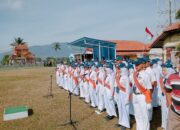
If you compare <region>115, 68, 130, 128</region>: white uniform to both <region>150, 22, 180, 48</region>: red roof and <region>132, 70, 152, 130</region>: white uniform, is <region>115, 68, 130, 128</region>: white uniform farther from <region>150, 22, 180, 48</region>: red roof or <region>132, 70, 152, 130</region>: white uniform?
<region>150, 22, 180, 48</region>: red roof

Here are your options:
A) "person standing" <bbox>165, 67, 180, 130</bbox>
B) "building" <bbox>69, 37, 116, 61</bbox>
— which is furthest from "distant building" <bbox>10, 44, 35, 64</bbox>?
"person standing" <bbox>165, 67, 180, 130</bbox>

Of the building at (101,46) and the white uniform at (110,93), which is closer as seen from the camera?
the white uniform at (110,93)

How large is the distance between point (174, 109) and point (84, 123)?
5.25 meters

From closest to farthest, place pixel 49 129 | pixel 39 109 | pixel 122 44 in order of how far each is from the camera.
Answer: pixel 49 129, pixel 39 109, pixel 122 44

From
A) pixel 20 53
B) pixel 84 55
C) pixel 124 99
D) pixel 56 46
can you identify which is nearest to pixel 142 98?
pixel 124 99

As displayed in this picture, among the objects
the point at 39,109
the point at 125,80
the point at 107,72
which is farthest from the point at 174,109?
the point at 39,109

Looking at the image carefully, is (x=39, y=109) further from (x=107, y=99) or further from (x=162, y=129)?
(x=162, y=129)

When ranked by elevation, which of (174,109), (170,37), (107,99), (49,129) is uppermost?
(170,37)

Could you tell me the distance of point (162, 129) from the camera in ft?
25.1

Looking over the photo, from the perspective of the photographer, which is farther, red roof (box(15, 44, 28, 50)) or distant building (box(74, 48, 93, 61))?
red roof (box(15, 44, 28, 50))

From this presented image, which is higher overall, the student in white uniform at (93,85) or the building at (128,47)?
the building at (128,47)

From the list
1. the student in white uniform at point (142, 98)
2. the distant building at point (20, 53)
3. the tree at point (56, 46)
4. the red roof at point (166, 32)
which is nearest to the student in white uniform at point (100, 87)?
the student in white uniform at point (142, 98)

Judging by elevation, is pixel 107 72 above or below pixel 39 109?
above

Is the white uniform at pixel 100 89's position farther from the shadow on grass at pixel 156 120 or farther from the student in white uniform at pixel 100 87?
the shadow on grass at pixel 156 120
